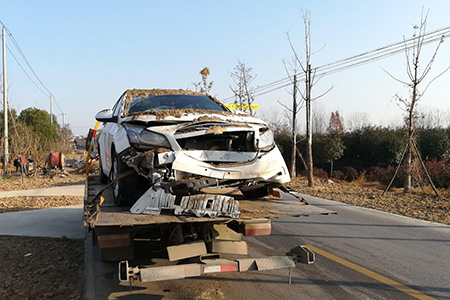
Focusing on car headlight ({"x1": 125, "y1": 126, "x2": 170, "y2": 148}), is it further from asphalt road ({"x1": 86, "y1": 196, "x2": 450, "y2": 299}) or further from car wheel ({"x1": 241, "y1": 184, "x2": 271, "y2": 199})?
asphalt road ({"x1": 86, "y1": 196, "x2": 450, "y2": 299})

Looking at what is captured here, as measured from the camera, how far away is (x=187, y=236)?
448 centimetres

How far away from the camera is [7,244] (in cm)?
680

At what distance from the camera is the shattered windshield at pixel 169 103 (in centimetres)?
576

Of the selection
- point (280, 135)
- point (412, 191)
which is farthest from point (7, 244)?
point (280, 135)

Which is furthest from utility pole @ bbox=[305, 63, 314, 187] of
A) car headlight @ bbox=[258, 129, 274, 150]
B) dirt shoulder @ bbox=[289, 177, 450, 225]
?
car headlight @ bbox=[258, 129, 274, 150]

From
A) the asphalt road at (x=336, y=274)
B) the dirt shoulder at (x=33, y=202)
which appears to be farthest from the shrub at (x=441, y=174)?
the dirt shoulder at (x=33, y=202)

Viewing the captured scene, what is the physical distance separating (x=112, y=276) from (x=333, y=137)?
19.0 meters

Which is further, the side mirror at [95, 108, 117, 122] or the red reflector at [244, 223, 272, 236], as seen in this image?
the side mirror at [95, 108, 117, 122]

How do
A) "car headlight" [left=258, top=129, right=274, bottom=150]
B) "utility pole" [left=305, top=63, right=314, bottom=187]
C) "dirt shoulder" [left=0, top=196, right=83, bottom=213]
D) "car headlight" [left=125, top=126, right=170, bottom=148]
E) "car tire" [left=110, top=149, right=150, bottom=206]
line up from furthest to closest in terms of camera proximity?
"utility pole" [left=305, top=63, right=314, bottom=187]
"dirt shoulder" [left=0, top=196, right=83, bottom=213]
"car headlight" [left=258, top=129, right=274, bottom=150]
"car tire" [left=110, top=149, right=150, bottom=206]
"car headlight" [left=125, top=126, right=170, bottom=148]

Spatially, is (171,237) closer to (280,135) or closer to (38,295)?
(38,295)

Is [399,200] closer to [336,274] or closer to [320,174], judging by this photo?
[336,274]

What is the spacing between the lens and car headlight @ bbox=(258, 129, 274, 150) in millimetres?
4855

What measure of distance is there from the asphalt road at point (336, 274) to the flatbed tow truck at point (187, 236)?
0.42 metres

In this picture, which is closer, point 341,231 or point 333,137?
point 341,231
